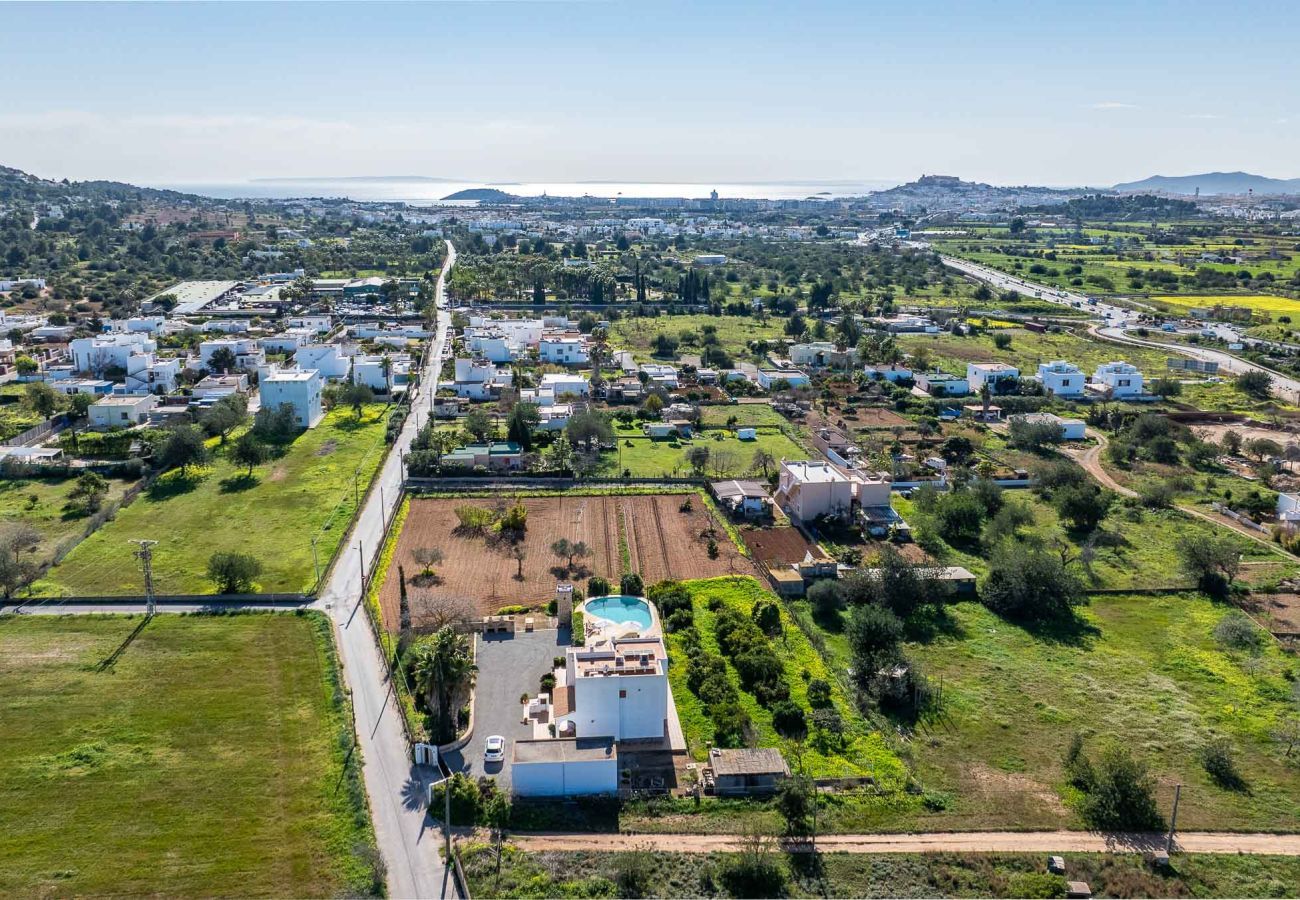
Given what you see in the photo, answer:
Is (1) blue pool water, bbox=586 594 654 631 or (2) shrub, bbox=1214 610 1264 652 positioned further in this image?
(2) shrub, bbox=1214 610 1264 652

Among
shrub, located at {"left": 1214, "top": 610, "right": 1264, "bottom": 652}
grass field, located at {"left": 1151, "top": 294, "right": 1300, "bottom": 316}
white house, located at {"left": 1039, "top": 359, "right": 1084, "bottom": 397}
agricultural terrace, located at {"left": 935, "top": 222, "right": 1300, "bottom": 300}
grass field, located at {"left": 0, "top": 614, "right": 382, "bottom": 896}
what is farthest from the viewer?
agricultural terrace, located at {"left": 935, "top": 222, "right": 1300, "bottom": 300}

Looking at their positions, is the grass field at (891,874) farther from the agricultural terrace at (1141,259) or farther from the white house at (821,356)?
the agricultural terrace at (1141,259)

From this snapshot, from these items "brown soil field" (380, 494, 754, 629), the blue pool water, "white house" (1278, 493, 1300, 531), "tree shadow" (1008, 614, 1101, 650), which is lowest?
"tree shadow" (1008, 614, 1101, 650)

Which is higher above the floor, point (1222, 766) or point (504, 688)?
point (504, 688)

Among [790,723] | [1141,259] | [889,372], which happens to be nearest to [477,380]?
[889,372]

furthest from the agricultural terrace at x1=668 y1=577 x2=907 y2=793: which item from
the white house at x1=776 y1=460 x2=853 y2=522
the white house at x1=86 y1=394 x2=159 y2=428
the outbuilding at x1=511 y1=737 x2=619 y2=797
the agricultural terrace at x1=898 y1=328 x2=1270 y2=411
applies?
the agricultural terrace at x1=898 y1=328 x2=1270 y2=411

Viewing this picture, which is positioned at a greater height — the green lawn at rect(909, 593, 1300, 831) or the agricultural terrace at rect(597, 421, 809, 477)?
the agricultural terrace at rect(597, 421, 809, 477)

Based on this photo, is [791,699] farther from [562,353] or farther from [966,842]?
[562,353]

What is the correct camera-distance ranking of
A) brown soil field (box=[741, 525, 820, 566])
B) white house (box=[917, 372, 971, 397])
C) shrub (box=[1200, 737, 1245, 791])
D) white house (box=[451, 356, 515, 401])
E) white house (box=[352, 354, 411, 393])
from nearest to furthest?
1. shrub (box=[1200, 737, 1245, 791])
2. brown soil field (box=[741, 525, 820, 566])
3. white house (box=[451, 356, 515, 401])
4. white house (box=[352, 354, 411, 393])
5. white house (box=[917, 372, 971, 397])

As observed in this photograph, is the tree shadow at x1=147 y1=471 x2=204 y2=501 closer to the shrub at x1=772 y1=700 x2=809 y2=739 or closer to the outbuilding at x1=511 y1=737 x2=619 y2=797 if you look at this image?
the outbuilding at x1=511 y1=737 x2=619 y2=797
